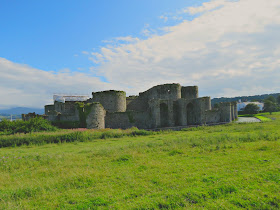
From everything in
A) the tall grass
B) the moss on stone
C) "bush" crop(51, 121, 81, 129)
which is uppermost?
the moss on stone

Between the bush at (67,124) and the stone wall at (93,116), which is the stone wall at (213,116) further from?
the bush at (67,124)

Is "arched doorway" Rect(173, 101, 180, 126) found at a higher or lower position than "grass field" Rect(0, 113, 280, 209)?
higher

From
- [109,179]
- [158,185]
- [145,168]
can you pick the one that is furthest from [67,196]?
[145,168]

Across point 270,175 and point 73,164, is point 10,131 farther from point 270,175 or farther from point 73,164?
point 270,175

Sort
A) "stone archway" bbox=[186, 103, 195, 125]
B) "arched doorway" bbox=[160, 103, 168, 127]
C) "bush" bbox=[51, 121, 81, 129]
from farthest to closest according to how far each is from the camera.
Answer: "stone archway" bbox=[186, 103, 195, 125], "arched doorway" bbox=[160, 103, 168, 127], "bush" bbox=[51, 121, 81, 129]

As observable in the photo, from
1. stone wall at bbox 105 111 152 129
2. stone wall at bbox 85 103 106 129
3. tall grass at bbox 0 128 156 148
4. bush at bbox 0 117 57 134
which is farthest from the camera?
stone wall at bbox 105 111 152 129

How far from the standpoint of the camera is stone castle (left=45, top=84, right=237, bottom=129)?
2342 centimetres

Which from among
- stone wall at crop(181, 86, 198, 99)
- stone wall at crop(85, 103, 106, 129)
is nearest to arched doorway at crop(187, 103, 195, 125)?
stone wall at crop(181, 86, 198, 99)

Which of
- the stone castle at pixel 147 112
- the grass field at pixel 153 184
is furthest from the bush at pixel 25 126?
the grass field at pixel 153 184

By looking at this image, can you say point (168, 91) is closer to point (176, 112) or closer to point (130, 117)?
point (176, 112)

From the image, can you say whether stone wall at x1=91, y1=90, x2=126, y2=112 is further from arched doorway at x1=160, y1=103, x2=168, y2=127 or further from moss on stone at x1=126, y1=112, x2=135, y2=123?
arched doorway at x1=160, y1=103, x2=168, y2=127

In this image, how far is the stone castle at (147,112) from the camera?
23.4m

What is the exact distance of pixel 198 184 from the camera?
196 inches

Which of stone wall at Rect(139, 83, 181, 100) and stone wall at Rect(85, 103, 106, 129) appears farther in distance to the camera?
stone wall at Rect(139, 83, 181, 100)
